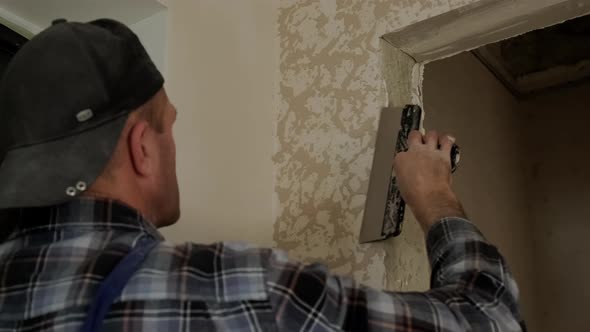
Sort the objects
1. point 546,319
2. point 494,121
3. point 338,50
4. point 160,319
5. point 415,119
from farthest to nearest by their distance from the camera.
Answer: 1. point 546,319
2. point 494,121
3. point 338,50
4. point 415,119
5. point 160,319

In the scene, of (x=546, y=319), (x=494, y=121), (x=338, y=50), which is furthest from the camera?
(x=546, y=319)

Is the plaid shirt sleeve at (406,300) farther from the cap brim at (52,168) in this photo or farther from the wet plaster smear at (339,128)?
the wet plaster smear at (339,128)

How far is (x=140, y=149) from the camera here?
56 cm

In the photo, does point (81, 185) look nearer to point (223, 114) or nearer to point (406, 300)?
point (406, 300)

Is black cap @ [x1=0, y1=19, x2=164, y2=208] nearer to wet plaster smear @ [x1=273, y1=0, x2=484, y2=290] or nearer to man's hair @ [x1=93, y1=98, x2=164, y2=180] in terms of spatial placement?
man's hair @ [x1=93, y1=98, x2=164, y2=180]

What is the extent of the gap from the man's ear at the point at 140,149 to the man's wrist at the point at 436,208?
0.33 metres

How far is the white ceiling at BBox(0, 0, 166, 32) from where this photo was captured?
90cm

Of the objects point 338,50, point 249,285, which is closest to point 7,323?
point 249,285

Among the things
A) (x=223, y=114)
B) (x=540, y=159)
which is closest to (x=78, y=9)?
(x=223, y=114)

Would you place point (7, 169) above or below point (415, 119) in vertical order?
below

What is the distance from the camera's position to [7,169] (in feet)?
1.71

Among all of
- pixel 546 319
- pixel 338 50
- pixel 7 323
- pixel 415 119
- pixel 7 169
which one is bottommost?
pixel 546 319

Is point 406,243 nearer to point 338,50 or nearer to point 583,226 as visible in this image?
point 338,50

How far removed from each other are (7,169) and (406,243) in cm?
63
